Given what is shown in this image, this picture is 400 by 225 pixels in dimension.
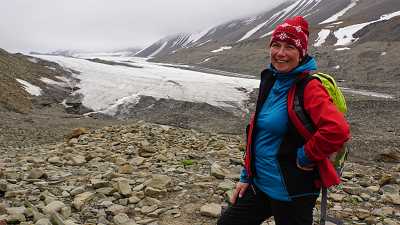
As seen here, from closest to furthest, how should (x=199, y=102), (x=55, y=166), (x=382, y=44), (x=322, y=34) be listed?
1. (x=55, y=166)
2. (x=199, y=102)
3. (x=382, y=44)
4. (x=322, y=34)

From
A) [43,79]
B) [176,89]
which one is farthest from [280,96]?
[43,79]

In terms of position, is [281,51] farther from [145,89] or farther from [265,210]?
[145,89]

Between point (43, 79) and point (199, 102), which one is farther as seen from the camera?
point (43, 79)

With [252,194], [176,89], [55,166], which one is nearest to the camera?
[252,194]

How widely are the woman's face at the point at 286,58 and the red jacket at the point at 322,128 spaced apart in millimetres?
242

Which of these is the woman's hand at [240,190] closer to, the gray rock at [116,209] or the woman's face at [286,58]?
the woman's face at [286,58]

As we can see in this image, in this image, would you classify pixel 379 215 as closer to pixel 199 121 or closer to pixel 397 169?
pixel 397 169

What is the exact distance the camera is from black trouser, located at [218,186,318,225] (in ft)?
13.4

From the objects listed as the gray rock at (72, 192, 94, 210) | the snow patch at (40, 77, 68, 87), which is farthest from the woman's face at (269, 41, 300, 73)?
the snow patch at (40, 77, 68, 87)

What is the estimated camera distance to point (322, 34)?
104 metres

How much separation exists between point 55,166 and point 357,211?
7.10 m

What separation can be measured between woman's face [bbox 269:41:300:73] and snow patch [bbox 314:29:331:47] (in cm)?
9525

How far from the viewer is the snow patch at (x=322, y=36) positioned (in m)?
97.5

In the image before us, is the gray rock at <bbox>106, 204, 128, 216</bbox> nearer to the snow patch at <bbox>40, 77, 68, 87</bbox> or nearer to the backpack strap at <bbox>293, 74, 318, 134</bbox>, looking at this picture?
the backpack strap at <bbox>293, 74, 318, 134</bbox>
